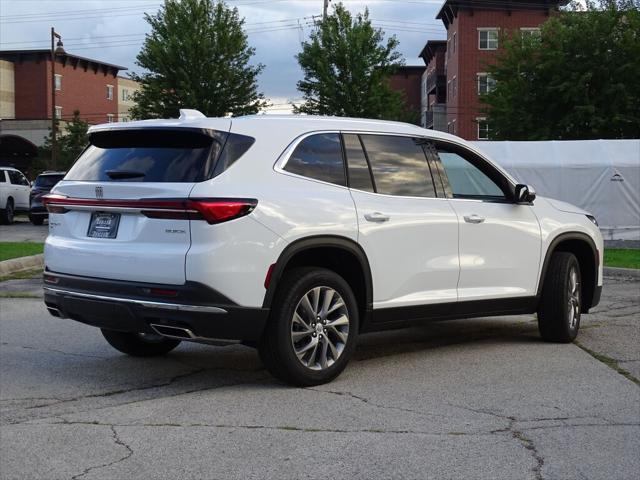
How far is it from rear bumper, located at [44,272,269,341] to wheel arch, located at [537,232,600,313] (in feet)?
11.5

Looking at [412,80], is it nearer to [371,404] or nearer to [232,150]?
[232,150]

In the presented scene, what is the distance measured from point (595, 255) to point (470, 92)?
51754 mm

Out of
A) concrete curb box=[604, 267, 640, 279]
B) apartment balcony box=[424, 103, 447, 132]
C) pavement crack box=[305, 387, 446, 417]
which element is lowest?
concrete curb box=[604, 267, 640, 279]

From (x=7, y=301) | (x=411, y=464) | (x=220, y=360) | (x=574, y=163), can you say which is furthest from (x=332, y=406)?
(x=574, y=163)

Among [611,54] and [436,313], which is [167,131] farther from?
[611,54]

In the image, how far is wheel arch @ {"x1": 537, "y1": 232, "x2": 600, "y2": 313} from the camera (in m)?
8.34

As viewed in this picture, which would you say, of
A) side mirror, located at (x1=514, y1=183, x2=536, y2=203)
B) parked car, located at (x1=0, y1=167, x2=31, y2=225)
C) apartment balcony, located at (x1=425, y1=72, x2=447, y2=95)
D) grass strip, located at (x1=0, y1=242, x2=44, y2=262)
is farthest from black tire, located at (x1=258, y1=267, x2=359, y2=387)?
apartment balcony, located at (x1=425, y1=72, x2=447, y2=95)

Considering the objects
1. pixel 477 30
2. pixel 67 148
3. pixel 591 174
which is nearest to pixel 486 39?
pixel 477 30

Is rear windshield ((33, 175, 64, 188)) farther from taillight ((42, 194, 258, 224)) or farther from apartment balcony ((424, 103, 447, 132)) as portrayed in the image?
apartment balcony ((424, 103, 447, 132))

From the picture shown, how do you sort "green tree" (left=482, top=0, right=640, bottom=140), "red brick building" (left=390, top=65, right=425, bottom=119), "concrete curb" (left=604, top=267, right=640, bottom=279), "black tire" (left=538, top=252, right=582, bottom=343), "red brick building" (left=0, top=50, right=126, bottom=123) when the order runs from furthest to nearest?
"red brick building" (left=390, top=65, right=425, bottom=119) → "red brick building" (left=0, top=50, right=126, bottom=123) → "green tree" (left=482, top=0, right=640, bottom=140) → "concrete curb" (left=604, top=267, right=640, bottom=279) → "black tire" (left=538, top=252, right=582, bottom=343)

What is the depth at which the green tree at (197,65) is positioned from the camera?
144 ft

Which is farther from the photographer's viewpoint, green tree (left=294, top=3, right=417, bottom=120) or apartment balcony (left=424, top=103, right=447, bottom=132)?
apartment balcony (left=424, top=103, right=447, bottom=132)

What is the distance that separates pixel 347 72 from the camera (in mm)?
44469

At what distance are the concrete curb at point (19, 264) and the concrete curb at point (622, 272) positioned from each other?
9533 mm
